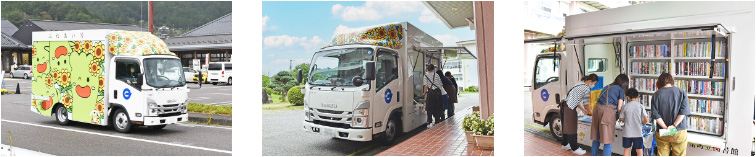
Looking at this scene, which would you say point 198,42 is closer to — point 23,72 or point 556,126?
point 23,72

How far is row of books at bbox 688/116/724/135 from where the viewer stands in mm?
3691

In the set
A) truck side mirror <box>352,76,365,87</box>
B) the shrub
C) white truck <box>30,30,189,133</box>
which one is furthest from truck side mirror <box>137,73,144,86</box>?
truck side mirror <box>352,76,365,87</box>

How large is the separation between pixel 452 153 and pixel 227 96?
2.15 metres

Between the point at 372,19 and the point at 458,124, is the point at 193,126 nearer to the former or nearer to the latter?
the point at 372,19

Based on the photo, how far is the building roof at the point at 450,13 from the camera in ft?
14.0

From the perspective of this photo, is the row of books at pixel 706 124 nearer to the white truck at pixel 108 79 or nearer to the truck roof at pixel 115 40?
the white truck at pixel 108 79

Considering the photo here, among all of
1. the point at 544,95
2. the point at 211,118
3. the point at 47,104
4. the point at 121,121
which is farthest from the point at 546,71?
the point at 47,104

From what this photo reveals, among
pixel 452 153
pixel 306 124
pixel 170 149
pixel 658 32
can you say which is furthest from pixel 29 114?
pixel 658 32

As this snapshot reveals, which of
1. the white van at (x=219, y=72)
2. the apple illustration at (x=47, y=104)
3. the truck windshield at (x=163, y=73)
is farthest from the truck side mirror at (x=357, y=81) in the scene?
the apple illustration at (x=47, y=104)

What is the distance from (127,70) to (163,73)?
311 mm

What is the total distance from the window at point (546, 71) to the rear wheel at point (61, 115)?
4.72m

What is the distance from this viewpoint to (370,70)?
12.4ft

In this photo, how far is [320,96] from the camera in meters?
3.83

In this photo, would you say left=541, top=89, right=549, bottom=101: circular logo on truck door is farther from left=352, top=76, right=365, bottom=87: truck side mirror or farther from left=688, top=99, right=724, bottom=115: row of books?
left=352, top=76, right=365, bottom=87: truck side mirror
